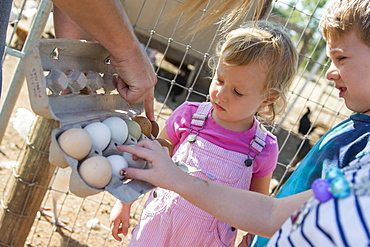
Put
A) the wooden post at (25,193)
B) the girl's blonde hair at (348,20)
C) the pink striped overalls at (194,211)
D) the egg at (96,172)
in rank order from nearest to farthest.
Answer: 1. the egg at (96,172)
2. the girl's blonde hair at (348,20)
3. the pink striped overalls at (194,211)
4. the wooden post at (25,193)

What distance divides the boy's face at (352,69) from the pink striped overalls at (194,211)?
46 centimetres

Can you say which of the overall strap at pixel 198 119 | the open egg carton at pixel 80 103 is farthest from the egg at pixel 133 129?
the overall strap at pixel 198 119

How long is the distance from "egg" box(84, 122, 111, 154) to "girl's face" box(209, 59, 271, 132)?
23.3 inches

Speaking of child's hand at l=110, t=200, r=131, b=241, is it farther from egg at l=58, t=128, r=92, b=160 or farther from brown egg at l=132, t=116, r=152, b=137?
egg at l=58, t=128, r=92, b=160

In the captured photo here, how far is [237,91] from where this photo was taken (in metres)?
1.61

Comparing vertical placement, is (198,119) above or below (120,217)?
above

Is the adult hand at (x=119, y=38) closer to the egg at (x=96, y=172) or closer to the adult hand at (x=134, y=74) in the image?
the adult hand at (x=134, y=74)

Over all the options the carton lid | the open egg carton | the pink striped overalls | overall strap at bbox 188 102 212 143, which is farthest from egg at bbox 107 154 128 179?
overall strap at bbox 188 102 212 143

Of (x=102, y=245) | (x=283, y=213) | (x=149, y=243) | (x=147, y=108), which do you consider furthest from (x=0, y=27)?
(x=102, y=245)

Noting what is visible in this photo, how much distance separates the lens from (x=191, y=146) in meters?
1.67

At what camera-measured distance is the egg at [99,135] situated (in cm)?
114

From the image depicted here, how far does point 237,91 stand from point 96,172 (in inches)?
30.6

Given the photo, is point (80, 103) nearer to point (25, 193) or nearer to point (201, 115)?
point (201, 115)

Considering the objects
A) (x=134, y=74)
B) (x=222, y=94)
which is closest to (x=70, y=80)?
(x=134, y=74)
